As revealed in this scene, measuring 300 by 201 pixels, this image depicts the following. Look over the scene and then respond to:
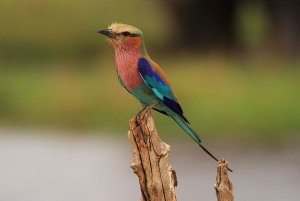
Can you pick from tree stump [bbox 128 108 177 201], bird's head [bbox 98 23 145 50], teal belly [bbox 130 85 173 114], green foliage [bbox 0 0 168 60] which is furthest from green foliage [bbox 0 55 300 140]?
bird's head [bbox 98 23 145 50]

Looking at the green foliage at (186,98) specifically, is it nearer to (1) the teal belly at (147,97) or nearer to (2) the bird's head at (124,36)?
(1) the teal belly at (147,97)

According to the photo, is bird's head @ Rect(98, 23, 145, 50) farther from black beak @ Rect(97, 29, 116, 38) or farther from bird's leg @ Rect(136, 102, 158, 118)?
bird's leg @ Rect(136, 102, 158, 118)

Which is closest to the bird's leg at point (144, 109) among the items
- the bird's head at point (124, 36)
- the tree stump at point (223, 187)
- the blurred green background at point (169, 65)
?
the bird's head at point (124, 36)

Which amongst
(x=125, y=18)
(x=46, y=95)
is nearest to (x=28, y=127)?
(x=46, y=95)

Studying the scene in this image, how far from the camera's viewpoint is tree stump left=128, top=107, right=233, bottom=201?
5348 mm

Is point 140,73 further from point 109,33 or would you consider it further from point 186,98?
point 186,98

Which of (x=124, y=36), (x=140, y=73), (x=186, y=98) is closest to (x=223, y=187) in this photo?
(x=140, y=73)

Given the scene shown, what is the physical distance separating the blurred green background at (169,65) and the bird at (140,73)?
35.9ft

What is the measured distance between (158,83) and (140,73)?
153 mm

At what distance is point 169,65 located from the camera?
2170 centimetres

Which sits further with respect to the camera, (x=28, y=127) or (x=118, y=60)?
(x=28, y=127)

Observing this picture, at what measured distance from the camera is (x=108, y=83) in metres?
20.5

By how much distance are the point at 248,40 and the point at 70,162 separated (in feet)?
33.5

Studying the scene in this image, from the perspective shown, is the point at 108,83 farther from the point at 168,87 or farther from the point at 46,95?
the point at 168,87
